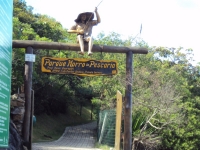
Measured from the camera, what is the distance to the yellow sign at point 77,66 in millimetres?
A: 9273

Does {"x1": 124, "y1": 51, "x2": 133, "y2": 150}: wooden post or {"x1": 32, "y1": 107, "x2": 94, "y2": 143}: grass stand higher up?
{"x1": 124, "y1": 51, "x2": 133, "y2": 150}: wooden post

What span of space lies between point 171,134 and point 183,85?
4267 millimetres

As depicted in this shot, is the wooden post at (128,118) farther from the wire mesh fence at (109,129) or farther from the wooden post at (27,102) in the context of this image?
the wire mesh fence at (109,129)

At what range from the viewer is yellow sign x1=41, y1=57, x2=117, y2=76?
30.4 feet

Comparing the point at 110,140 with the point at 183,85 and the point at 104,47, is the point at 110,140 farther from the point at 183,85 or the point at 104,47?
the point at 183,85

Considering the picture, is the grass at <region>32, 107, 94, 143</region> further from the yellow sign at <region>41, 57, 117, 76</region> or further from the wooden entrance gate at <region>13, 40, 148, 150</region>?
the yellow sign at <region>41, 57, 117, 76</region>

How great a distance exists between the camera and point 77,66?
30.6ft

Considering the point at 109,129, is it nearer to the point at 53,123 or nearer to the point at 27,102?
the point at 27,102

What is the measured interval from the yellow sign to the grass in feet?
31.3

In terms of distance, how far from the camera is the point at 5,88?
4387 mm

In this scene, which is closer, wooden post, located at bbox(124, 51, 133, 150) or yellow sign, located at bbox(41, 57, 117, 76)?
yellow sign, located at bbox(41, 57, 117, 76)

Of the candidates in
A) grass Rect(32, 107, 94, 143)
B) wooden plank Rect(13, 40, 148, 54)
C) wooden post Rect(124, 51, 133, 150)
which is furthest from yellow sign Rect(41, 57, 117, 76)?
grass Rect(32, 107, 94, 143)

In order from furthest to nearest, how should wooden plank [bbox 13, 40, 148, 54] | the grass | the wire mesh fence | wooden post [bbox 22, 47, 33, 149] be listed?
the grass, the wire mesh fence, wooden plank [bbox 13, 40, 148, 54], wooden post [bbox 22, 47, 33, 149]

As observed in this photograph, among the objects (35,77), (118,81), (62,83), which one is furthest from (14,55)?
(62,83)
